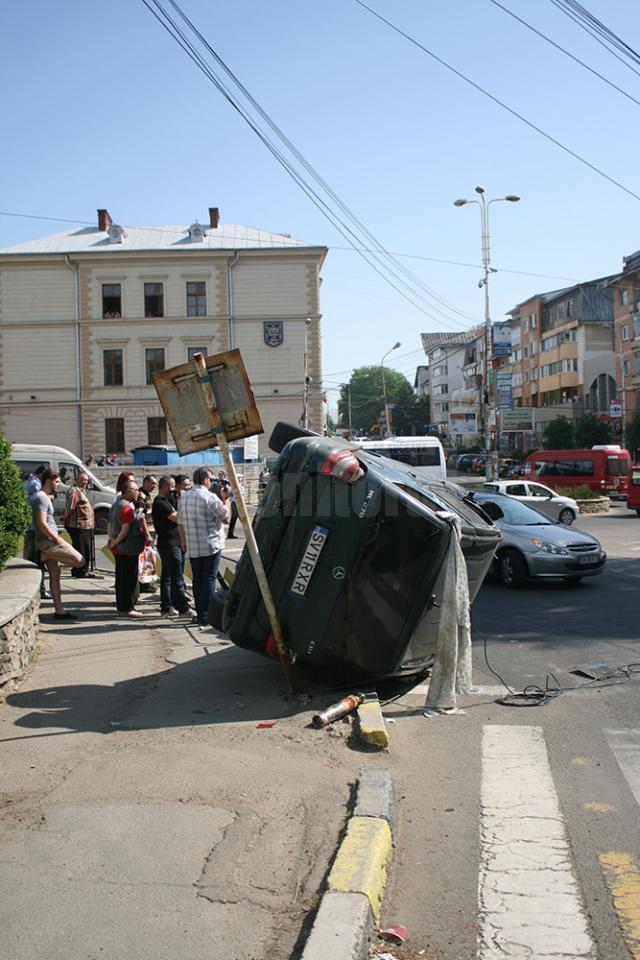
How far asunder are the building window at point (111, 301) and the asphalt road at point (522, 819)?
156ft

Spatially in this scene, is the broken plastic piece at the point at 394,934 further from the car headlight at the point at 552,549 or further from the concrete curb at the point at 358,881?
the car headlight at the point at 552,549

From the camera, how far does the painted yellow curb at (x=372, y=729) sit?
19.9 ft

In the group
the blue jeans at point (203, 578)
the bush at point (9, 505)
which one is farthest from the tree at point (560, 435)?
→ the bush at point (9, 505)

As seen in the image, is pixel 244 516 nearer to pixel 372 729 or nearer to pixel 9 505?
pixel 372 729

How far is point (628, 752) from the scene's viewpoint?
20.1ft

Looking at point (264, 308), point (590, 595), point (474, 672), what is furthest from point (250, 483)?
point (474, 672)

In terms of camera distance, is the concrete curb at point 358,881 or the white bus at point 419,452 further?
the white bus at point 419,452

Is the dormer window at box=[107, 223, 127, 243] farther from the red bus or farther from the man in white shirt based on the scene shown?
the man in white shirt

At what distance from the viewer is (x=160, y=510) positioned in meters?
11.1

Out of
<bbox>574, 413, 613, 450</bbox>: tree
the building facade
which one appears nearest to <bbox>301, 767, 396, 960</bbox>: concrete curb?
the building facade

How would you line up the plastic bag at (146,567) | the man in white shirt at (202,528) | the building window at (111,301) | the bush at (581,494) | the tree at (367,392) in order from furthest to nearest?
the tree at (367,392), the building window at (111,301), the bush at (581,494), the plastic bag at (146,567), the man in white shirt at (202,528)

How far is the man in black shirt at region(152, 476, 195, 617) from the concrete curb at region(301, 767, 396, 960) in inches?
248

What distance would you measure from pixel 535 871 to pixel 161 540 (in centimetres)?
757

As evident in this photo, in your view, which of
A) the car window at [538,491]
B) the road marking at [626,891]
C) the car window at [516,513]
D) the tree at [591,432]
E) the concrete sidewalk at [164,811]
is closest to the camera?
the concrete sidewalk at [164,811]
